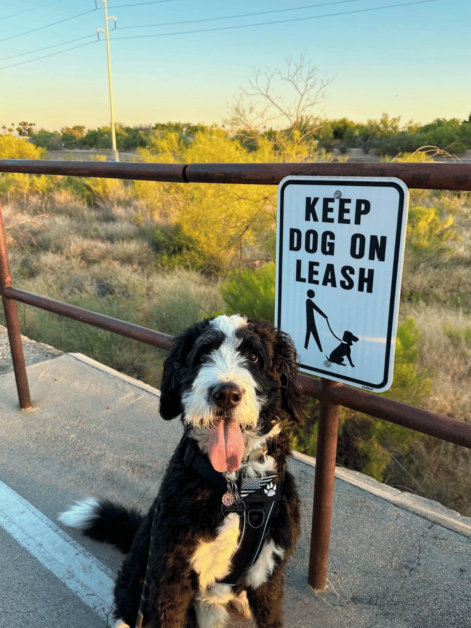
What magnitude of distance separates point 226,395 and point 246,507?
0.41 meters

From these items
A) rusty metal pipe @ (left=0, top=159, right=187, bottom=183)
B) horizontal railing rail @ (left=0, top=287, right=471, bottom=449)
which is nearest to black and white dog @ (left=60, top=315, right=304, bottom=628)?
horizontal railing rail @ (left=0, top=287, right=471, bottom=449)

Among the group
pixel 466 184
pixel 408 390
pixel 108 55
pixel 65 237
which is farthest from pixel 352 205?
pixel 108 55

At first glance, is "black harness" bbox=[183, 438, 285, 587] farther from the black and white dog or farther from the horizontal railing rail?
the horizontal railing rail

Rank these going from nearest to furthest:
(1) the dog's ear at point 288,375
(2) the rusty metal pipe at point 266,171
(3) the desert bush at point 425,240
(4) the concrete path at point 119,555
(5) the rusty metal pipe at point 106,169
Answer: (2) the rusty metal pipe at point 266,171 < (1) the dog's ear at point 288,375 < (4) the concrete path at point 119,555 < (5) the rusty metal pipe at point 106,169 < (3) the desert bush at point 425,240

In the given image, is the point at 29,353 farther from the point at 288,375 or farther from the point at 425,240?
the point at 425,240

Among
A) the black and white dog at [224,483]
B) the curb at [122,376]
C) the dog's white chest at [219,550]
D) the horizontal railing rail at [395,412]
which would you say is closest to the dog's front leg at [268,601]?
the black and white dog at [224,483]

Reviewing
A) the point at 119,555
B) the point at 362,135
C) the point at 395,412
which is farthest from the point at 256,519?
the point at 362,135

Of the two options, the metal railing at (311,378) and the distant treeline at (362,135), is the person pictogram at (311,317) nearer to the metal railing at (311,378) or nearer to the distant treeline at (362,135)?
the metal railing at (311,378)

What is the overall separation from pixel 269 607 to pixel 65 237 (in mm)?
11736

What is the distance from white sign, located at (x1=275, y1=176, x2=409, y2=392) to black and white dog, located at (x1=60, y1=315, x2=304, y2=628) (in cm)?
13

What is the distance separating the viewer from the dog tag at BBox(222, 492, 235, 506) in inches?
62.3

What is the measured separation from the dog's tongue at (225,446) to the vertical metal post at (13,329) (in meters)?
2.14

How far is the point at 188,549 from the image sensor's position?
1569 millimetres

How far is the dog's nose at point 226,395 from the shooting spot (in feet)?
4.76
